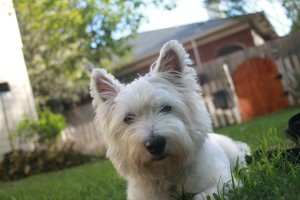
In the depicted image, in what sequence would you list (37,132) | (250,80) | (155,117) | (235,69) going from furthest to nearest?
(235,69) → (250,80) → (37,132) → (155,117)

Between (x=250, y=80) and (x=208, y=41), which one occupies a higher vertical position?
(x=208, y=41)

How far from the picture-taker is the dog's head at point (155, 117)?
2922 mm

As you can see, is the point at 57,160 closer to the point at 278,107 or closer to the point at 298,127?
the point at 278,107

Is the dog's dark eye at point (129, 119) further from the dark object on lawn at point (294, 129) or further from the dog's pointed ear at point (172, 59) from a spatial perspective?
the dark object on lawn at point (294, 129)

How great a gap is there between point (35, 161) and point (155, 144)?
10197 millimetres

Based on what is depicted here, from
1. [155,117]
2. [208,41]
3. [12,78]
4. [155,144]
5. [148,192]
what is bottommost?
[148,192]

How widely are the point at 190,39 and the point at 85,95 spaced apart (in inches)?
297

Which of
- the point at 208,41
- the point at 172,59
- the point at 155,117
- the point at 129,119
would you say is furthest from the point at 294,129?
the point at 208,41

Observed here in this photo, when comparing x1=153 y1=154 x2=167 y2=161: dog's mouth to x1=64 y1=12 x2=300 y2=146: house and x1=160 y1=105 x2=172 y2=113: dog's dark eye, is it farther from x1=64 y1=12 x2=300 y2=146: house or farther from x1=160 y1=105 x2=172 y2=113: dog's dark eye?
x1=64 y1=12 x2=300 y2=146: house

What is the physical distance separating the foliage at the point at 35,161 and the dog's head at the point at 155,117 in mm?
9013

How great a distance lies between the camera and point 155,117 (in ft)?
10.0

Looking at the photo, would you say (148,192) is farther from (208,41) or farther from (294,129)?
(208,41)

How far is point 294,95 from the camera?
13.0 meters

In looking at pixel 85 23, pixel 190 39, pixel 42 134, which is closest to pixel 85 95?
pixel 190 39
